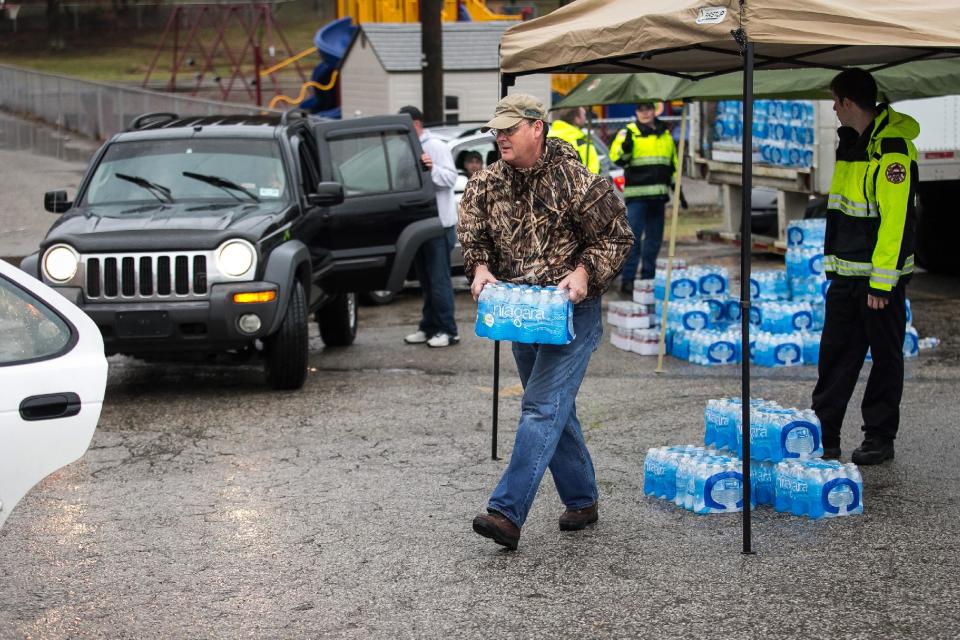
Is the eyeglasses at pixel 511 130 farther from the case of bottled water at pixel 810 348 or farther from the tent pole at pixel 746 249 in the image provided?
the case of bottled water at pixel 810 348

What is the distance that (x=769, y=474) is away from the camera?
21.6 ft

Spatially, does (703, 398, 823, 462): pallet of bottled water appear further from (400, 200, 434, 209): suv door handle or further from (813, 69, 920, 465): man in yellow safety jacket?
(400, 200, 434, 209): suv door handle

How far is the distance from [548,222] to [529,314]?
461 mm

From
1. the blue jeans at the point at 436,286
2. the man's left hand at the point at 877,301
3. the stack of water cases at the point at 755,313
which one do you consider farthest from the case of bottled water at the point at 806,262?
the man's left hand at the point at 877,301

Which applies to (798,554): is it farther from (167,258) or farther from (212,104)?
(212,104)

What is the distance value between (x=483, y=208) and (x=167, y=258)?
3843 millimetres

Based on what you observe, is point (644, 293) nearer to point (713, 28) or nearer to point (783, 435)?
point (783, 435)

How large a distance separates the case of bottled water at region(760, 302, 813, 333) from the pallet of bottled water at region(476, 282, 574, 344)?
17.5 feet

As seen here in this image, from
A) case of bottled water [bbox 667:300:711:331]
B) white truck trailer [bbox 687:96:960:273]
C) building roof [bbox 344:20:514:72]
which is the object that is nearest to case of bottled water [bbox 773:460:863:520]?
case of bottled water [bbox 667:300:711:331]

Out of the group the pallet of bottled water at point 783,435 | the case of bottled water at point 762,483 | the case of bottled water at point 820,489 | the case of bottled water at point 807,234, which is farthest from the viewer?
the case of bottled water at point 807,234

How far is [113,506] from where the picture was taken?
686 cm

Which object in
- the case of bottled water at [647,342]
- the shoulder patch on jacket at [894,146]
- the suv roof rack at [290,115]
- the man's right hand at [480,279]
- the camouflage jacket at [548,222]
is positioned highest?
the shoulder patch on jacket at [894,146]

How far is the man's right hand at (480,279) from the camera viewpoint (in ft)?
19.1

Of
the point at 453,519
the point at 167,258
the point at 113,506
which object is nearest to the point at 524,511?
the point at 453,519
